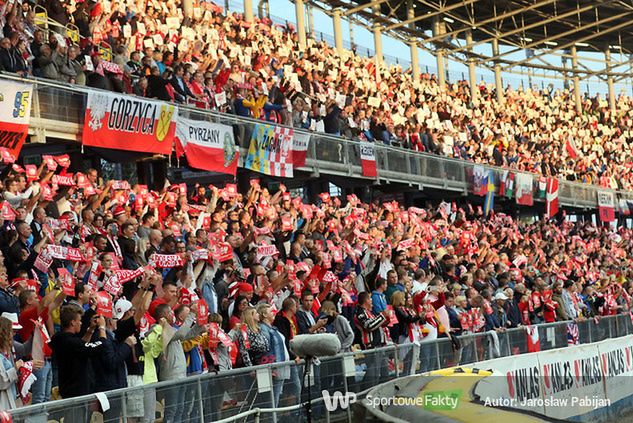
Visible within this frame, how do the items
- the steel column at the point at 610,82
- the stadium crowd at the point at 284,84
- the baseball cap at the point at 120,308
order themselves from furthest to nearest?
the steel column at the point at 610,82 → the stadium crowd at the point at 284,84 → the baseball cap at the point at 120,308

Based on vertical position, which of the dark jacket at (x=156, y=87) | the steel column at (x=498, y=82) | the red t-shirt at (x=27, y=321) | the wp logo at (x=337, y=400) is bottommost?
the wp logo at (x=337, y=400)

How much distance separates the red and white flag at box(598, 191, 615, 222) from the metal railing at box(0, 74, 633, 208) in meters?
0.45

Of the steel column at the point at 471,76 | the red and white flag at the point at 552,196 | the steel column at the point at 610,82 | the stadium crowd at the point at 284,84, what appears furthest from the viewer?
the steel column at the point at 610,82

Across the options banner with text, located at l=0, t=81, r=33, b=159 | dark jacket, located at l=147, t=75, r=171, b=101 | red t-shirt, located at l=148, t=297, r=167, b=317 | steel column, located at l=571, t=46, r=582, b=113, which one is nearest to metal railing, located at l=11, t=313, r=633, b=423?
red t-shirt, located at l=148, t=297, r=167, b=317

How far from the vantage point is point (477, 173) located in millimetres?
34906

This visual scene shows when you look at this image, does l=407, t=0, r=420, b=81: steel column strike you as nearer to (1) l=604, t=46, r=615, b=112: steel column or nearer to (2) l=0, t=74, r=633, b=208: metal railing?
(2) l=0, t=74, r=633, b=208: metal railing

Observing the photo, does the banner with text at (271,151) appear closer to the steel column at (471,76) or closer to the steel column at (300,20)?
the steel column at (300,20)

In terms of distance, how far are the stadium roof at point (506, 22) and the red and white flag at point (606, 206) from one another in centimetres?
726

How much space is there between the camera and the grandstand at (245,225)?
1166cm

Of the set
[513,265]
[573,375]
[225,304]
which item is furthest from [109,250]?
[513,265]

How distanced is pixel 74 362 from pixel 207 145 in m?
11.7

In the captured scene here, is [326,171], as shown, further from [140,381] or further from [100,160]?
[140,381]

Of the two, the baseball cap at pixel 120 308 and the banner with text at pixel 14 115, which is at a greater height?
the banner with text at pixel 14 115

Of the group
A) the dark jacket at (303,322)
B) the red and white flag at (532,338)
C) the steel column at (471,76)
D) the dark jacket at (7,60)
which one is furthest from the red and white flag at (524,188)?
the dark jacket at (303,322)
